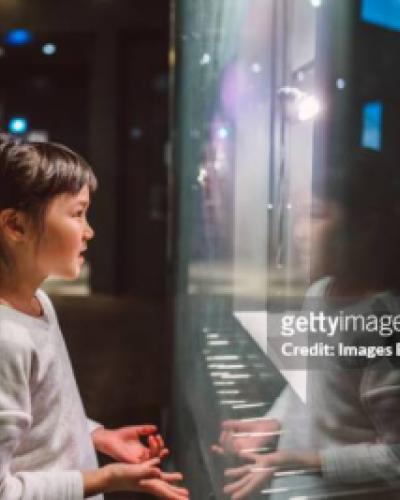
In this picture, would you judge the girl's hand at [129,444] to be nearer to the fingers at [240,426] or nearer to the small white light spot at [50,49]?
the fingers at [240,426]

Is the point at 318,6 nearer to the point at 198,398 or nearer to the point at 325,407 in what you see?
the point at 325,407

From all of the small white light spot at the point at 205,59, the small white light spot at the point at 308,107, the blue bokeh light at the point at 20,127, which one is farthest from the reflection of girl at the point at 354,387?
the small white light spot at the point at 205,59

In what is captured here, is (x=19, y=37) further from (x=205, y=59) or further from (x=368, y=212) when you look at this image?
(x=368, y=212)

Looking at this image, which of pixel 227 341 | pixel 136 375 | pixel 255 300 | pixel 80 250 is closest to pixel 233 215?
pixel 227 341

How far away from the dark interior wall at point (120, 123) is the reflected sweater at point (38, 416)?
6.51 feet

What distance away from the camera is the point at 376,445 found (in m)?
1.32

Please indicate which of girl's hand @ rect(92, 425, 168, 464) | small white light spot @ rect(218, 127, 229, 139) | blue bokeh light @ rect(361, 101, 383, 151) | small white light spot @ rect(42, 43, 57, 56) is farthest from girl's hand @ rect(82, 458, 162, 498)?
small white light spot @ rect(42, 43, 57, 56)

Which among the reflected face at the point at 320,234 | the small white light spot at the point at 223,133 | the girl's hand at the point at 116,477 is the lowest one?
the girl's hand at the point at 116,477

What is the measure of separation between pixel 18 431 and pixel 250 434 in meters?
0.63

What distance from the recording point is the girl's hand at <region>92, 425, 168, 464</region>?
1.11 m

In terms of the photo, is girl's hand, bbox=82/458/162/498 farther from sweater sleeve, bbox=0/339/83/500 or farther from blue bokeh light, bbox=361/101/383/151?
blue bokeh light, bbox=361/101/383/151

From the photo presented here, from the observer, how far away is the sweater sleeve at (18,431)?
0.89m

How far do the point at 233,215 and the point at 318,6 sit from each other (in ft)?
2.52

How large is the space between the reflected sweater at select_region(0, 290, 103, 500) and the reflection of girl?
1.55 ft
